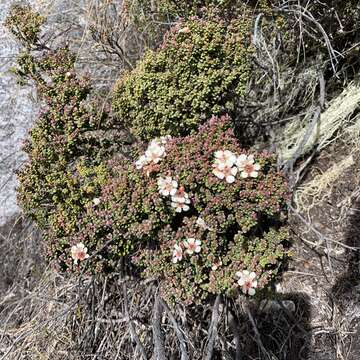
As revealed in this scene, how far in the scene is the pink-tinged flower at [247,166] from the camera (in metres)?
1.77

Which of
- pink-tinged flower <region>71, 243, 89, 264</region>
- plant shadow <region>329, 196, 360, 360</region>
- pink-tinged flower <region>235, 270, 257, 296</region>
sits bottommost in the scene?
plant shadow <region>329, 196, 360, 360</region>

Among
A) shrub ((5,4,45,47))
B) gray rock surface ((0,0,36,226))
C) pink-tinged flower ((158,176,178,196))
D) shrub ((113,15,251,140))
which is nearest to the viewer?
pink-tinged flower ((158,176,178,196))

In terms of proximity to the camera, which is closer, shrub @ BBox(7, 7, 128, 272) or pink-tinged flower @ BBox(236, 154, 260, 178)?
pink-tinged flower @ BBox(236, 154, 260, 178)

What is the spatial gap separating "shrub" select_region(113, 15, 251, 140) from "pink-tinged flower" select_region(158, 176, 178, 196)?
0.86 ft

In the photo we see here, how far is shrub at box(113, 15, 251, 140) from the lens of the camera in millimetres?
1854

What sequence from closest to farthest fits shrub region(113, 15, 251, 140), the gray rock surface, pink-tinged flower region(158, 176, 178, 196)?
1. pink-tinged flower region(158, 176, 178, 196)
2. shrub region(113, 15, 251, 140)
3. the gray rock surface

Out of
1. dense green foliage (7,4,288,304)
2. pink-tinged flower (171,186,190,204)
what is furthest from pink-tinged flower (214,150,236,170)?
pink-tinged flower (171,186,190,204)

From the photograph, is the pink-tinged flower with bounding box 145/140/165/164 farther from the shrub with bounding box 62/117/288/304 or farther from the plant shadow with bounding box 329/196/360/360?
the plant shadow with bounding box 329/196/360/360

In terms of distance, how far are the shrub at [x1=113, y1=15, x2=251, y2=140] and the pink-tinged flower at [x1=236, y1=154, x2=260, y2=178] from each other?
0.24m

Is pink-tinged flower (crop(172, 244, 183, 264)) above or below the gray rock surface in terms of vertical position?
below

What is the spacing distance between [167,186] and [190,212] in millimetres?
220

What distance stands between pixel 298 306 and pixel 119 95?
3.45ft

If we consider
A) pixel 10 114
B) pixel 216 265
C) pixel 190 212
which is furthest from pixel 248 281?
pixel 10 114

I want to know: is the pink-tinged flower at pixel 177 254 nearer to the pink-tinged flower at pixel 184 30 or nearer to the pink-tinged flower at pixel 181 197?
the pink-tinged flower at pixel 181 197
